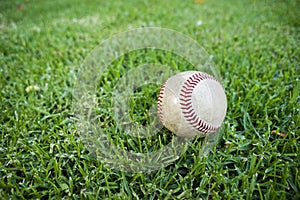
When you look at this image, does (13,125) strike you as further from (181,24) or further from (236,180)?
(181,24)

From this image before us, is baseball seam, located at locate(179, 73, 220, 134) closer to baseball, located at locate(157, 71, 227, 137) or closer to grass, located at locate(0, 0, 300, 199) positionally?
baseball, located at locate(157, 71, 227, 137)

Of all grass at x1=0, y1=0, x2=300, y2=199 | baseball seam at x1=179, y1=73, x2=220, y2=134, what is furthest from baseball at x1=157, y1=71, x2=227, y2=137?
grass at x1=0, y1=0, x2=300, y2=199

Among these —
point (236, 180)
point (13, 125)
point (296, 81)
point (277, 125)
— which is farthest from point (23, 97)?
point (296, 81)

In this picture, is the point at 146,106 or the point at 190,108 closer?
the point at 190,108

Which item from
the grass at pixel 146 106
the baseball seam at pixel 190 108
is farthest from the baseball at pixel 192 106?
the grass at pixel 146 106

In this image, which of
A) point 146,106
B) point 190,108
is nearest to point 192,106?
point 190,108

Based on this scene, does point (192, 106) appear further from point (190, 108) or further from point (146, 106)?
point (146, 106)
